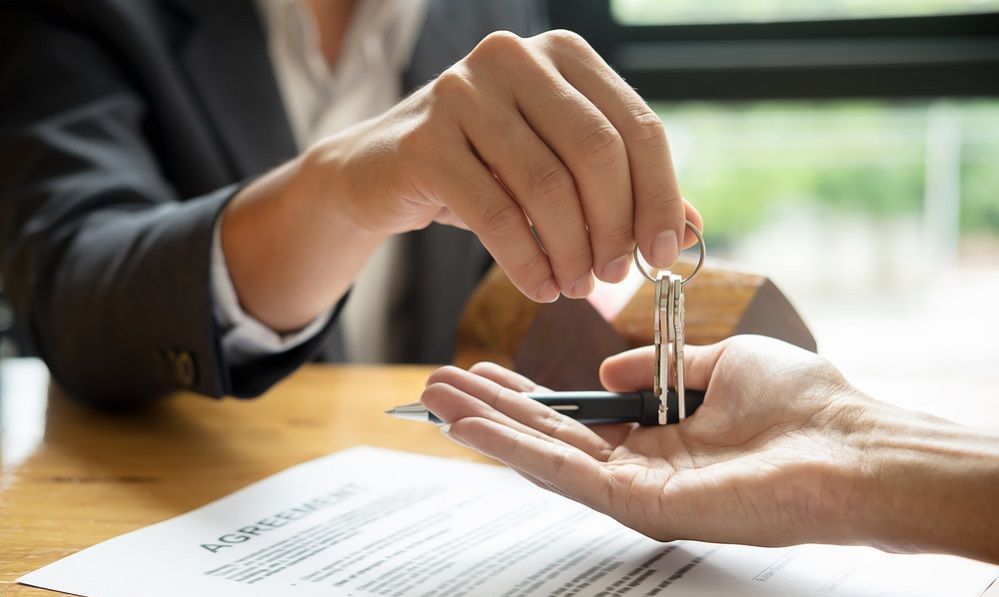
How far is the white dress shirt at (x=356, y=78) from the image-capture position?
163cm

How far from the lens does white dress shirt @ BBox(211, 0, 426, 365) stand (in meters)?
1.63

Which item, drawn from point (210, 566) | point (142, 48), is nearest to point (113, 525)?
point (210, 566)

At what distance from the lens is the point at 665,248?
2.28 feet

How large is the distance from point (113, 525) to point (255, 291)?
1.19 feet

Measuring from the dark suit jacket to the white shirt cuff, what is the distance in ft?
0.05

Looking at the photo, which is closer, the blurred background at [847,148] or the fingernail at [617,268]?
the fingernail at [617,268]

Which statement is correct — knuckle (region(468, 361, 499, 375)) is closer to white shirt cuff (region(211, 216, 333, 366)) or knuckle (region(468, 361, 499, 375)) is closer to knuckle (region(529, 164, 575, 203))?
knuckle (region(529, 164, 575, 203))

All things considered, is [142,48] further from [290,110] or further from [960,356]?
[960,356]

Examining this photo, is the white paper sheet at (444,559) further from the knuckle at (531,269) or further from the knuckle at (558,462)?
the knuckle at (531,269)

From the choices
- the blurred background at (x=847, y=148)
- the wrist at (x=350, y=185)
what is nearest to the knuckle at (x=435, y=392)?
the wrist at (x=350, y=185)

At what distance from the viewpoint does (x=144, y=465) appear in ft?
2.96

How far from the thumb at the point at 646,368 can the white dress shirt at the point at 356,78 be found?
35.7 inches

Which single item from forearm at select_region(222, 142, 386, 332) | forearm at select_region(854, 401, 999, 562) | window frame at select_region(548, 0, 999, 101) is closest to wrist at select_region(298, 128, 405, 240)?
forearm at select_region(222, 142, 386, 332)

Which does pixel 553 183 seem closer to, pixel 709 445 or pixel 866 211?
pixel 709 445
